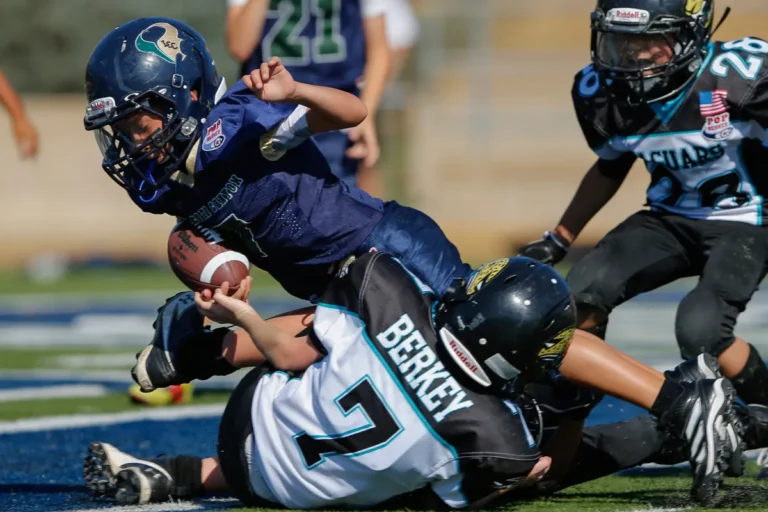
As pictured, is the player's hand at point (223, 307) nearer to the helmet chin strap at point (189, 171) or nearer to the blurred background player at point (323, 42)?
the helmet chin strap at point (189, 171)

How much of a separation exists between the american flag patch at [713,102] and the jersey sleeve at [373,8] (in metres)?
2.17

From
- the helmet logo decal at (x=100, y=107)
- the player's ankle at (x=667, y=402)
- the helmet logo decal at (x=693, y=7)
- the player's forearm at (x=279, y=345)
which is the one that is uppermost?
the helmet logo decal at (x=693, y=7)

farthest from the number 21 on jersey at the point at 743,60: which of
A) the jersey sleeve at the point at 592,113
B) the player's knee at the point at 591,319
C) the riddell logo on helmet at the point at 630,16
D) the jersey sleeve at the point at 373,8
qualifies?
the jersey sleeve at the point at 373,8

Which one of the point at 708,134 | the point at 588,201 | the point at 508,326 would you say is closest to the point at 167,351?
the point at 508,326

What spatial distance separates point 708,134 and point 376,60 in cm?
208

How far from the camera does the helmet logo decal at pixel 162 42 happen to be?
12.2ft

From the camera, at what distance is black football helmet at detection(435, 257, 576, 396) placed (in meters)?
3.11

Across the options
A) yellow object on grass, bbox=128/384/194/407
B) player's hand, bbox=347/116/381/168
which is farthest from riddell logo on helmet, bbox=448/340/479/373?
yellow object on grass, bbox=128/384/194/407

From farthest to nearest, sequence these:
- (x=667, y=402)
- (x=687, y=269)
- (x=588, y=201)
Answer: (x=588, y=201) < (x=687, y=269) < (x=667, y=402)

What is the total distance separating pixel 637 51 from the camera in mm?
4270

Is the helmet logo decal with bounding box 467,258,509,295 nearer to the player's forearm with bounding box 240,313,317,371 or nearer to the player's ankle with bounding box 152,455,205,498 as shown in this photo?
the player's forearm with bounding box 240,313,317,371

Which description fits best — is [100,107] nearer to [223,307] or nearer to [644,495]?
[223,307]

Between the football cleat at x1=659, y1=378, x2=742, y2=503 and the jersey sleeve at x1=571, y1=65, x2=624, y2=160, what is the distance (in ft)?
4.52

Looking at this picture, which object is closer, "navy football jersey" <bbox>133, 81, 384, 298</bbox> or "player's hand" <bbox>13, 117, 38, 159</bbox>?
"navy football jersey" <bbox>133, 81, 384, 298</bbox>
